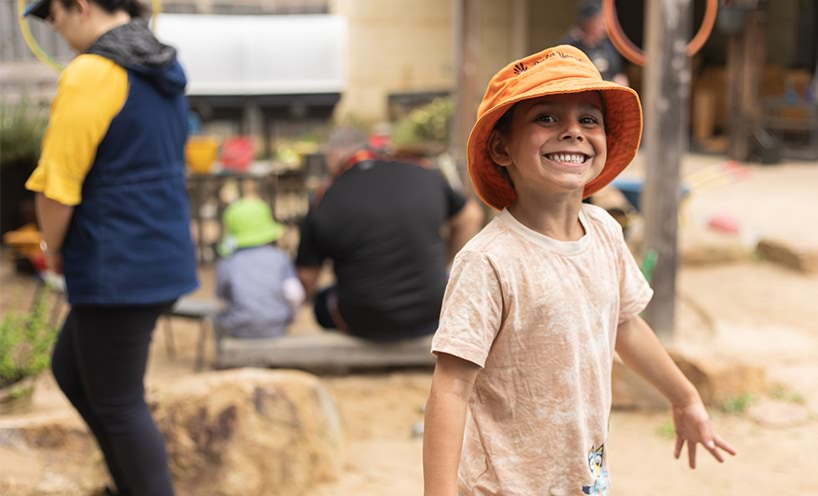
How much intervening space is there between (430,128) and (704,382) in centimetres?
512

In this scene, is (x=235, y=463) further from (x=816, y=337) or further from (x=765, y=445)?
(x=816, y=337)

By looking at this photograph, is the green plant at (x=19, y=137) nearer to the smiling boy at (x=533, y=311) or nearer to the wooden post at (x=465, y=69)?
the wooden post at (x=465, y=69)

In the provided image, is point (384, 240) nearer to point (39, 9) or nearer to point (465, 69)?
point (39, 9)

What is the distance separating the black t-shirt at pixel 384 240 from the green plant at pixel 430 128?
418cm

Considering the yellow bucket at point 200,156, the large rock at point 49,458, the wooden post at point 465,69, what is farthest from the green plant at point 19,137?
the large rock at point 49,458

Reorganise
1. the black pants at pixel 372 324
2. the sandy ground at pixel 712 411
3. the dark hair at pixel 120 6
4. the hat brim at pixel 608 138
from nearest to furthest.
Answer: the hat brim at pixel 608 138 → the dark hair at pixel 120 6 → the sandy ground at pixel 712 411 → the black pants at pixel 372 324

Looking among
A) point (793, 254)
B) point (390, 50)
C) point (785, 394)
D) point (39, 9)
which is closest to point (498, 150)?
point (39, 9)

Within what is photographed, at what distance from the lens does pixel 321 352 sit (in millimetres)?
4570

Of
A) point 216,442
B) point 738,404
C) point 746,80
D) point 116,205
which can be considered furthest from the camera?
point 746,80

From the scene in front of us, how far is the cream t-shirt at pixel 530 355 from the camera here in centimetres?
161

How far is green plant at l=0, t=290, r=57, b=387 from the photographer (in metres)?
3.83

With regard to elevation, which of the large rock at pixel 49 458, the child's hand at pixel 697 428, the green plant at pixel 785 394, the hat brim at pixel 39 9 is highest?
the hat brim at pixel 39 9

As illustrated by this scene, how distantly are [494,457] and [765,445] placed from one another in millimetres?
2321

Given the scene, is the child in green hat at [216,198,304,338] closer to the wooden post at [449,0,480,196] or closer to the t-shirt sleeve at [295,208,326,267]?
the t-shirt sleeve at [295,208,326,267]
